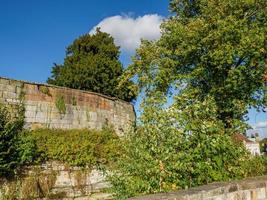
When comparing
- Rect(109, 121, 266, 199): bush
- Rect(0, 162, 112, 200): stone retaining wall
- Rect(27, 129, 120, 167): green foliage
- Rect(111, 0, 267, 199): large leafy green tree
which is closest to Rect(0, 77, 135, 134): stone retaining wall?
Rect(27, 129, 120, 167): green foliage

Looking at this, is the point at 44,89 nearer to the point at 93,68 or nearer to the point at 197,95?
the point at 197,95

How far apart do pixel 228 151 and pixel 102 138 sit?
27.4ft

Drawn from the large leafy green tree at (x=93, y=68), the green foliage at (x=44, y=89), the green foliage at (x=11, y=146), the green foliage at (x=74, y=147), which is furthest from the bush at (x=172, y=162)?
the large leafy green tree at (x=93, y=68)

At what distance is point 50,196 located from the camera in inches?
497

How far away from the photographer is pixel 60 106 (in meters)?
14.7

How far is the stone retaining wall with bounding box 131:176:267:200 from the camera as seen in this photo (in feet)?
13.1

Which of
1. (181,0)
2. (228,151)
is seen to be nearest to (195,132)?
(228,151)

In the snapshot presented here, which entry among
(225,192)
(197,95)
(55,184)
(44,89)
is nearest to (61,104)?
(44,89)

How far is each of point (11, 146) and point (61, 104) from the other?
11.0 feet

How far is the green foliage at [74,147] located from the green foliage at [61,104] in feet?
3.28

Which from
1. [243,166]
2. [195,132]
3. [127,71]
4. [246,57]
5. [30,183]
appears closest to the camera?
[195,132]

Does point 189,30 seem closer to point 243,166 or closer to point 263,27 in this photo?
point 263,27

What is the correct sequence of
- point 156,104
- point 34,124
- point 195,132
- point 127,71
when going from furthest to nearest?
point 127,71 < point 34,124 < point 156,104 < point 195,132

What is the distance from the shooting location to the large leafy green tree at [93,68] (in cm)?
2262
